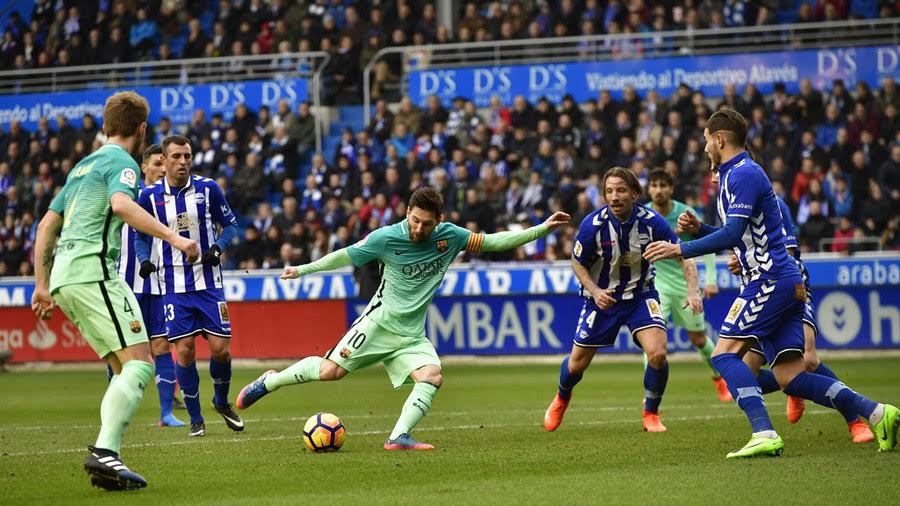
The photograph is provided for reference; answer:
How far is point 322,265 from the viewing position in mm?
10039

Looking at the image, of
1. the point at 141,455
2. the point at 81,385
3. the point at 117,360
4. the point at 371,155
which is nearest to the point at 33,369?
the point at 81,385

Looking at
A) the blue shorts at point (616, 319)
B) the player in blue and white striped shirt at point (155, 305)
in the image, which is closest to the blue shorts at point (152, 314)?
the player in blue and white striped shirt at point (155, 305)

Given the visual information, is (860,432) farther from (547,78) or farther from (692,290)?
(547,78)

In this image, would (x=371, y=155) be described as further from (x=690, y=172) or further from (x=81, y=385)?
(x=81, y=385)

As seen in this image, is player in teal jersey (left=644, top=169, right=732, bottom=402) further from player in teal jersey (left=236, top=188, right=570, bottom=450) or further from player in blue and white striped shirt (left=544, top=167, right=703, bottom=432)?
player in teal jersey (left=236, top=188, right=570, bottom=450)

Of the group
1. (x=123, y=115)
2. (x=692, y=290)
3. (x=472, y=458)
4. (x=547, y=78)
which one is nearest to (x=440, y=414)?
(x=692, y=290)

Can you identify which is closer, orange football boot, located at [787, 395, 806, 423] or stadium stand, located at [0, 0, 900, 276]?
orange football boot, located at [787, 395, 806, 423]

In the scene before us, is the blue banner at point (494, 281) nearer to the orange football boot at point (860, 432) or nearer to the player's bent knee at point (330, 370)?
the player's bent knee at point (330, 370)

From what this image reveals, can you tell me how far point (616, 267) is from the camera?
1095 cm

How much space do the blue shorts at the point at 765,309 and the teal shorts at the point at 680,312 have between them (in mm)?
4847

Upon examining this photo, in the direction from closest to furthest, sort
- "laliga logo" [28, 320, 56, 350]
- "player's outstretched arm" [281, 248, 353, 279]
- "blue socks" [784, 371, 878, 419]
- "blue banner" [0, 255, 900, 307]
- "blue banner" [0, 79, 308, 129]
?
"blue socks" [784, 371, 878, 419], "player's outstretched arm" [281, 248, 353, 279], "blue banner" [0, 255, 900, 307], "laliga logo" [28, 320, 56, 350], "blue banner" [0, 79, 308, 129]

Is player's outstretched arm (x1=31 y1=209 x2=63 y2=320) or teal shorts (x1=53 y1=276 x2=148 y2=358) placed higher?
player's outstretched arm (x1=31 y1=209 x2=63 y2=320)

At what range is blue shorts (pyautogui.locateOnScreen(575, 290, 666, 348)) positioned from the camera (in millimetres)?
10945


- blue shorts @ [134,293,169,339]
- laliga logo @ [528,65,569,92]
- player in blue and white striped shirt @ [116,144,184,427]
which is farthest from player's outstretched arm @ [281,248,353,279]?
laliga logo @ [528,65,569,92]
